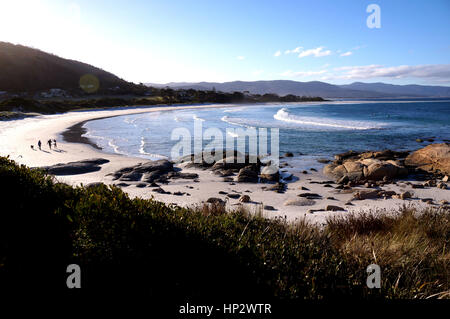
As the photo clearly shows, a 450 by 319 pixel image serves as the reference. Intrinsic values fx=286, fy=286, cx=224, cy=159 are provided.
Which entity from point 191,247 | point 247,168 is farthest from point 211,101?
point 191,247

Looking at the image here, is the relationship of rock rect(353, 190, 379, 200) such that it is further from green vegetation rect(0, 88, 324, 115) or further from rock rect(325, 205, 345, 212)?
green vegetation rect(0, 88, 324, 115)

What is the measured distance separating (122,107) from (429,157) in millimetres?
69233

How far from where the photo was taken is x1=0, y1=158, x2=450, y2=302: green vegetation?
318cm

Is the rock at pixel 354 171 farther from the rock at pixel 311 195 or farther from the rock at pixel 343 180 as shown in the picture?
the rock at pixel 311 195

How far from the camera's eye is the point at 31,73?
329ft

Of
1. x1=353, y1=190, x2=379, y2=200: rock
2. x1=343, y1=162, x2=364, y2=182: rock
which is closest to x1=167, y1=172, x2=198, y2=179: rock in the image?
x1=353, y1=190, x2=379, y2=200: rock

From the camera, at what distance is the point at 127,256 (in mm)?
3424

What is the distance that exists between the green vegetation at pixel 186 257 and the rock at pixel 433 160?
12.8m

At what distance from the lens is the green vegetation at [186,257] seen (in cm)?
318

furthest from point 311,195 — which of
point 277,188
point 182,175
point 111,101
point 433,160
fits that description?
point 111,101

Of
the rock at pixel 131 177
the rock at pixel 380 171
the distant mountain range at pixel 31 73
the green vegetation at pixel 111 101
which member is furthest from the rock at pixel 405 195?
the distant mountain range at pixel 31 73

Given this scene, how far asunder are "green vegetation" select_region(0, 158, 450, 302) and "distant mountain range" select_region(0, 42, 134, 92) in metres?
106

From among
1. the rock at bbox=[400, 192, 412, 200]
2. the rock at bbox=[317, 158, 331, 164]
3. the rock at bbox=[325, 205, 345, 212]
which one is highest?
the rock at bbox=[317, 158, 331, 164]

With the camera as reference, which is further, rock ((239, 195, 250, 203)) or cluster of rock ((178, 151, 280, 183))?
cluster of rock ((178, 151, 280, 183))
